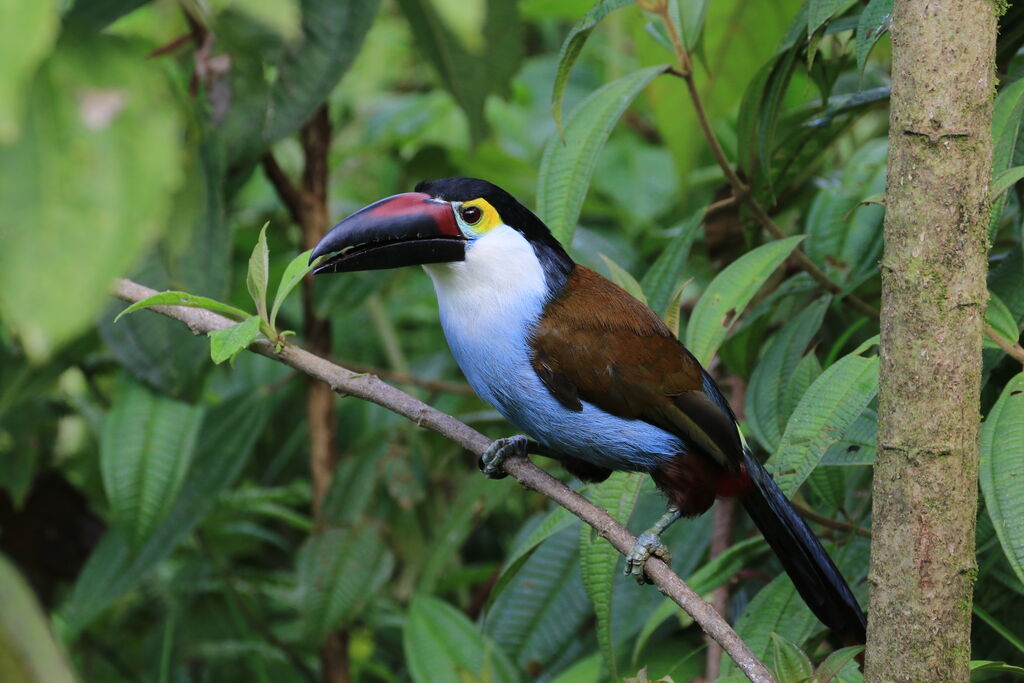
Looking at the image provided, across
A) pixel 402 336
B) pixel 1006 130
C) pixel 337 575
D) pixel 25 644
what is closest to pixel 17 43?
pixel 25 644

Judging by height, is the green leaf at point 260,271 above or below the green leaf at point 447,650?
above

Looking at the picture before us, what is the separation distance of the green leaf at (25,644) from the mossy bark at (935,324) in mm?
1075

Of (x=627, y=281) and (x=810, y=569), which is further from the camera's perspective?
(x=627, y=281)

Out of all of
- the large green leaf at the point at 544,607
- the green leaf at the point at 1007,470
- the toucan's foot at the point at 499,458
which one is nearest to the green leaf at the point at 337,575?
the large green leaf at the point at 544,607

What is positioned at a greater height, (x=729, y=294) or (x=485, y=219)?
(x=485, y=219)

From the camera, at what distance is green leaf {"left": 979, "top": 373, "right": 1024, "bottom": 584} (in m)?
1.44

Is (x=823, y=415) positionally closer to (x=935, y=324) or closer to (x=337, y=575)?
(x=935, y=324)

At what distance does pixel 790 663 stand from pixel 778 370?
2.78ft

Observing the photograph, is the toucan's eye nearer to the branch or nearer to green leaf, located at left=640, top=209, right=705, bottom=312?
green leaf, located at left=640, top=209, right=705, bottom=312

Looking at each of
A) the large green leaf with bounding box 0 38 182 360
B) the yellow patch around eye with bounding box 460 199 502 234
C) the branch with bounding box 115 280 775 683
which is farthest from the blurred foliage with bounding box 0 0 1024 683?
the yellow patch around eye with bounding box 460 199 502 234

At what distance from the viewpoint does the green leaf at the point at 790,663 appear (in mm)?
1409

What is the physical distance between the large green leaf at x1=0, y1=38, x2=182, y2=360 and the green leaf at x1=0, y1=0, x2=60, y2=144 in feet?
0.14

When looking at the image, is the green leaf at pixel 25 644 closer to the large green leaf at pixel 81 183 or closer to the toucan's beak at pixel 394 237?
the large green leaf at pixel 81 183

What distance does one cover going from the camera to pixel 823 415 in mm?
1649
